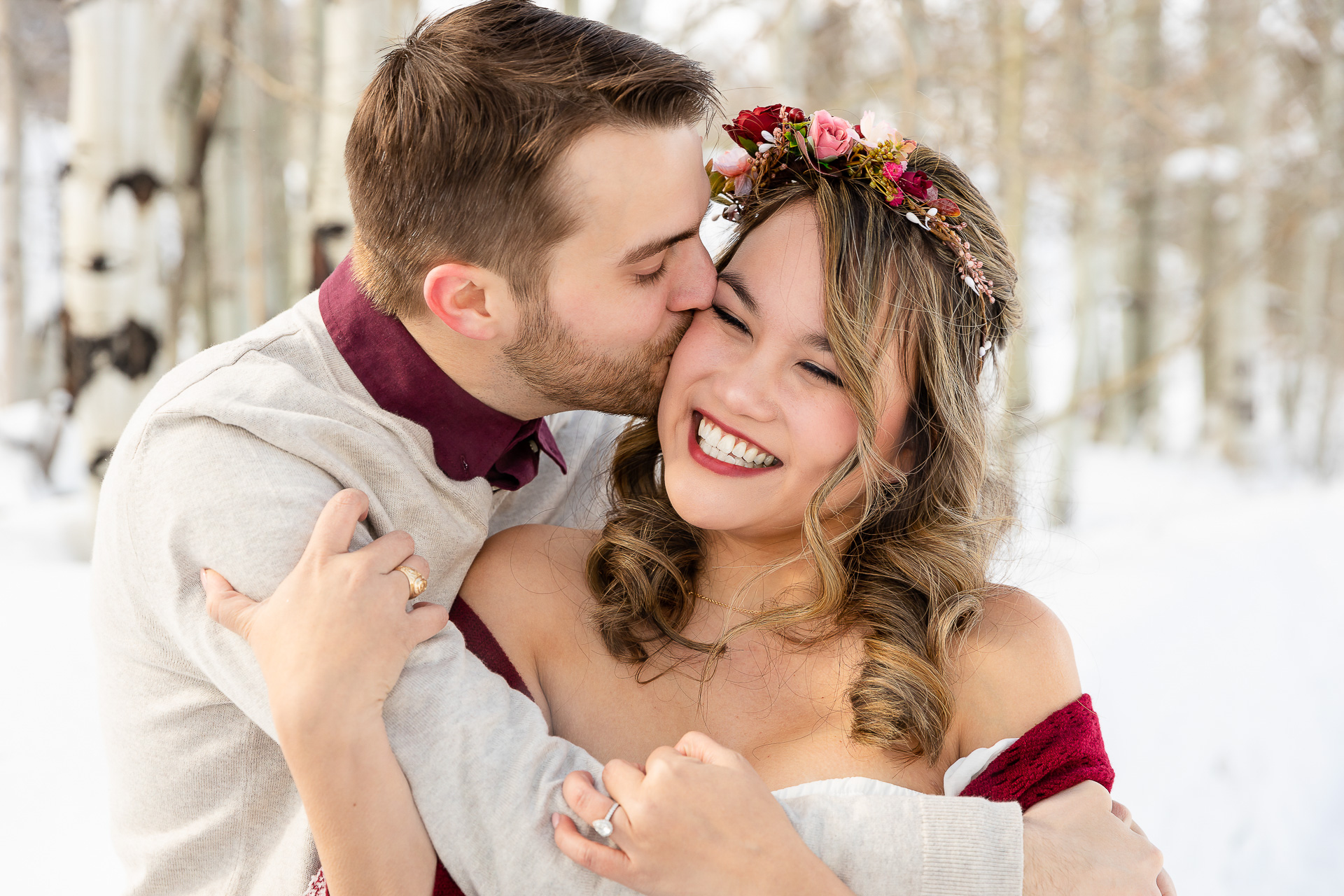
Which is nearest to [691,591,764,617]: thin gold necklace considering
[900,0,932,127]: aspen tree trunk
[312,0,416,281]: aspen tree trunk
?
[312,0,416,281]: aspen tree trunk

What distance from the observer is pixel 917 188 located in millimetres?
2000

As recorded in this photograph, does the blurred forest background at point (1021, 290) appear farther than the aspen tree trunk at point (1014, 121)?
No

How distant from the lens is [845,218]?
1.94 meters

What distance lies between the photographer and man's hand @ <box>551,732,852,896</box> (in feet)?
4.78

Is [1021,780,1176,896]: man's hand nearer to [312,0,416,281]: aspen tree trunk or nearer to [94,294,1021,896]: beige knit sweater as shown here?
[94,294,1021,896]: beige knit sweater

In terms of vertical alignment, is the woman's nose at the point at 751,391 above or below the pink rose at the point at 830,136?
below

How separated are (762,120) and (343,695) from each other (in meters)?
1.40

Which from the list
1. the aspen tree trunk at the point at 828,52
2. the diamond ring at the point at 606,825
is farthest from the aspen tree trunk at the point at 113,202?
the aspen tree trunk at the point at 828,52

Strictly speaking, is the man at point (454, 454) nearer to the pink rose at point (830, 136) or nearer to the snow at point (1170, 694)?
the pink rose at point (830, 136)

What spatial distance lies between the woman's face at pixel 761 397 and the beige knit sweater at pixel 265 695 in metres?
0.43

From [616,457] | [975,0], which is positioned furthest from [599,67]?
[975,0]

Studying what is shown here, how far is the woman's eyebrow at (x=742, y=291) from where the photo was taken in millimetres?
1935

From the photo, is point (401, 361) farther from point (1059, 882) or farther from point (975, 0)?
point (975, 0)

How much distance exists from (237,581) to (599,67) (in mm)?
1011
